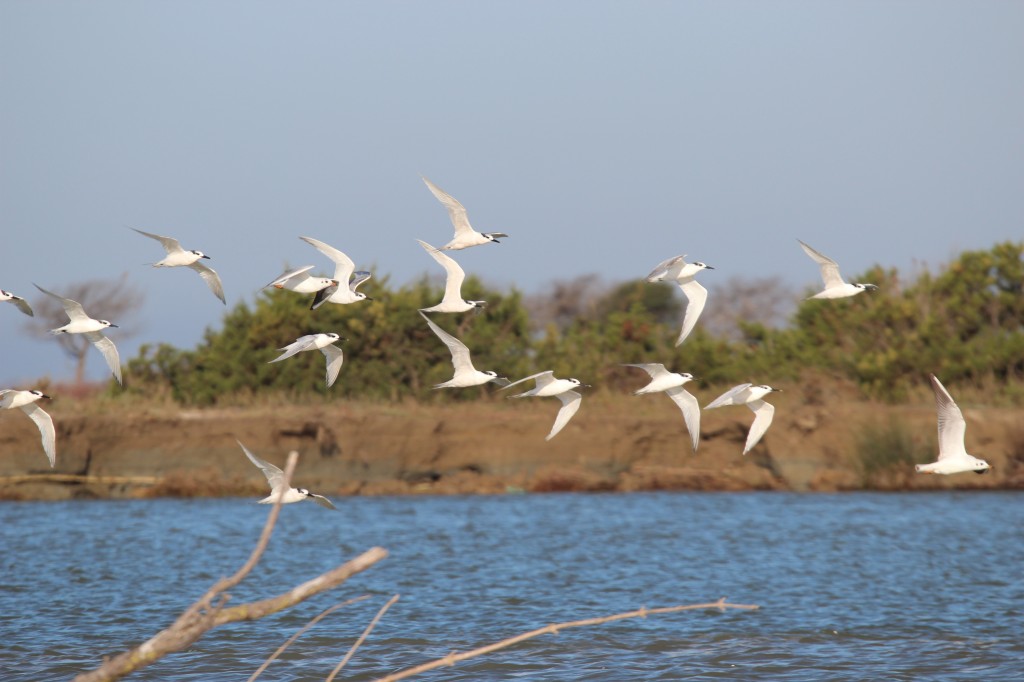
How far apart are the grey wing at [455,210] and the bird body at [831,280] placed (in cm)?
345

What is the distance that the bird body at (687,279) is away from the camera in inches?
569

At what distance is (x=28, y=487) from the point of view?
3628cm

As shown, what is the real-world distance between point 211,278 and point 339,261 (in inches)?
56.6

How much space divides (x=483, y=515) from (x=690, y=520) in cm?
490

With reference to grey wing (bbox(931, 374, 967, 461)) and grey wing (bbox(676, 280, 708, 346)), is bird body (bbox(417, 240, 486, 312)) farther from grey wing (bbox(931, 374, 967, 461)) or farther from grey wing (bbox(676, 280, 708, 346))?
grey wing (bbox(931, 374, 967, 461))

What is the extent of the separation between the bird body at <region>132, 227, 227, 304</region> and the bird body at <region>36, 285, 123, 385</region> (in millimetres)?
916

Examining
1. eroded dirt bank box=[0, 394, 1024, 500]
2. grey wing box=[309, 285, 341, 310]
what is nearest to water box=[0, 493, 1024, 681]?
eroded dirt bank box=[0, 394, 1024, 500]

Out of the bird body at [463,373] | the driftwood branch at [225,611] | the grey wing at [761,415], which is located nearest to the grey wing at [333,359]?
the bird body at [463,373]

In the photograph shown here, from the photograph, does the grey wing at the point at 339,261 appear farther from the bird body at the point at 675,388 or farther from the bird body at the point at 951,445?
the bird body at the point at 951,445

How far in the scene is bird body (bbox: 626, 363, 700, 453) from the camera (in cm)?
1485

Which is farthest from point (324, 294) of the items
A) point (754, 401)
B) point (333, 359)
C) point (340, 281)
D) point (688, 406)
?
point (754, 401)

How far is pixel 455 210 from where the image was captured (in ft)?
47.9

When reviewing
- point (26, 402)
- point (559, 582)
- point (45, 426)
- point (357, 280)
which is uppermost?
point (357, 280)

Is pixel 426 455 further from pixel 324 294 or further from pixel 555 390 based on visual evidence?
pixel 324 294
